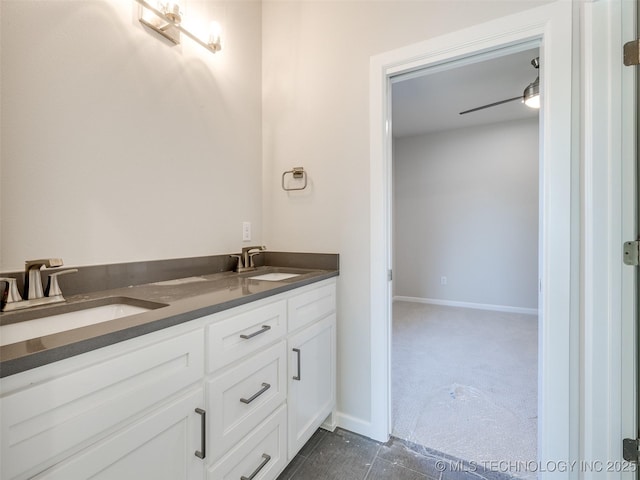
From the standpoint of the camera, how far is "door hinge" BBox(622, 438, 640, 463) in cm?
106

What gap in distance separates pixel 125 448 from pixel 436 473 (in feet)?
4.49

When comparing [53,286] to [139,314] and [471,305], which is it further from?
[471,305]

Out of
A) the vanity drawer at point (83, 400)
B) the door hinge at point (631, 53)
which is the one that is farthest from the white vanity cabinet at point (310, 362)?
the door hinge at point (631, 53)

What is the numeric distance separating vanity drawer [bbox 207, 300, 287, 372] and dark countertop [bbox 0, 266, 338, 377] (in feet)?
0.19

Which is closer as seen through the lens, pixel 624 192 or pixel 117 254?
pixel 624 192

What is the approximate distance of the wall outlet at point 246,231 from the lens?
6.10ft

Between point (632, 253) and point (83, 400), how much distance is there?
171 cm

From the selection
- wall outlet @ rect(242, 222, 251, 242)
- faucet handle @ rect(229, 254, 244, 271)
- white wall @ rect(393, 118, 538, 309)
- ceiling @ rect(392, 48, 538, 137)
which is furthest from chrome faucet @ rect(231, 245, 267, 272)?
white wall @ rect(393, 118, 538, 309)

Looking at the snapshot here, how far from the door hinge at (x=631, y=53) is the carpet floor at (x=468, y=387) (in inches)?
70.0

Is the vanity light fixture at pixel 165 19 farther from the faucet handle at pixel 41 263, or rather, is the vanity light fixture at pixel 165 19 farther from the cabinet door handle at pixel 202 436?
the cabinet door handle at pixel 202 436

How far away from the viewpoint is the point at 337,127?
1730mm

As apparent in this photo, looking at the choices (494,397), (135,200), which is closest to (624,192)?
(494,397)

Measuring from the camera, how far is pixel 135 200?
128cm

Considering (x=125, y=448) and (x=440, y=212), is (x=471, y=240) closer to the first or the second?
(x=440, y=212)
